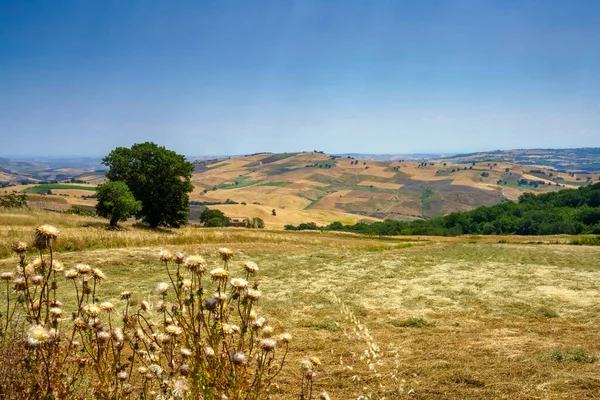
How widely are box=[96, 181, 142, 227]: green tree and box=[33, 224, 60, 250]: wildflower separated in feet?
120

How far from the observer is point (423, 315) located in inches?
483

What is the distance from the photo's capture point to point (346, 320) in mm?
11508

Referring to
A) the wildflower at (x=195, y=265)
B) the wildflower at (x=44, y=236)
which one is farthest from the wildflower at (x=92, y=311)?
the wildflower at (x=195, y=265)

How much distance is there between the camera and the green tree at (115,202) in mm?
37031

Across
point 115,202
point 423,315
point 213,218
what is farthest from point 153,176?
point 213,218

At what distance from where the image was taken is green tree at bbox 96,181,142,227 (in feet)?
121

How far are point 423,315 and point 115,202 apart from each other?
34.0 m

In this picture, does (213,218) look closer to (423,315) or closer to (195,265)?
(423,315)

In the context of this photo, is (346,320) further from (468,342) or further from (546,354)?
(546,354)

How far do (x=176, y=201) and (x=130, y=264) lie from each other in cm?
2756

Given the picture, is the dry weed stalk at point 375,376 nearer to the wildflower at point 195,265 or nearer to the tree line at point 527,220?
the wildflower at point 195,265

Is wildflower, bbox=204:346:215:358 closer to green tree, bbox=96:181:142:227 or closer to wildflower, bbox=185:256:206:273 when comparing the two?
wildflower, bbox=185:256:206:273

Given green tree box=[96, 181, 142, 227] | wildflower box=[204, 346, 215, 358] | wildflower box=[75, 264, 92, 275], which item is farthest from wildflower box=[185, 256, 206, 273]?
green tree box=[96, 181, 142, 227]

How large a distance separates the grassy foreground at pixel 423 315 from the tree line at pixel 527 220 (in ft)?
255
